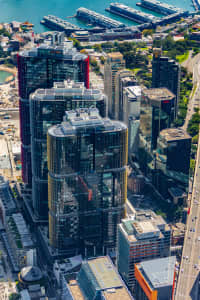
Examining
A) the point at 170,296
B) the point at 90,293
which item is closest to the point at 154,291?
the point at 170,296

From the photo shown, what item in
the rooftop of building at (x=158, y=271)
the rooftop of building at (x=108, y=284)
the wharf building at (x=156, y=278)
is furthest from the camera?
the rooftop of building at (x=108, y=284)

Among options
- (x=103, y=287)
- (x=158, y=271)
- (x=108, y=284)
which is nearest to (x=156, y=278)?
(x=158, y=271)

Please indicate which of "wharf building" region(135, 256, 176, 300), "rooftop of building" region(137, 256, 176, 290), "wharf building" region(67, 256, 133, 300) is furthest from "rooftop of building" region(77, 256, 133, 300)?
"rooftop of building" region(137, 256, 176, 290)

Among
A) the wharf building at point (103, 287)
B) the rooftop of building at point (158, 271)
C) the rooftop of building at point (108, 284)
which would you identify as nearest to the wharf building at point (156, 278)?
the rooftop of building at point (158, 271)

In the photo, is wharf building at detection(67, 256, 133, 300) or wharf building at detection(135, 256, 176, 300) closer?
wharf building at detection(135, 256, 176, 300)

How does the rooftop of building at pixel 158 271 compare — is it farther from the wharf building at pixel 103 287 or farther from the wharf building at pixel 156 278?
the wharf building at pixel 103 287

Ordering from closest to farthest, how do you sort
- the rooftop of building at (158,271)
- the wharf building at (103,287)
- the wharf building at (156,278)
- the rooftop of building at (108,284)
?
the wharf building at (156,278) < the rooftop of building at (158,271) < the rooftop of building at (108,284) < the wharf building at (103,287)

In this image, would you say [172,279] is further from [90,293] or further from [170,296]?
[90,293]

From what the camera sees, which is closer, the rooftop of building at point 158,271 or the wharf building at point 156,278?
the wharf building at point 156,278

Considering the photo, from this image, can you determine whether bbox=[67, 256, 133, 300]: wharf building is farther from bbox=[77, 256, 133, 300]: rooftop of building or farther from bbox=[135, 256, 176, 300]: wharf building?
bbox=[135, 256, 176, 300]: wharf building
